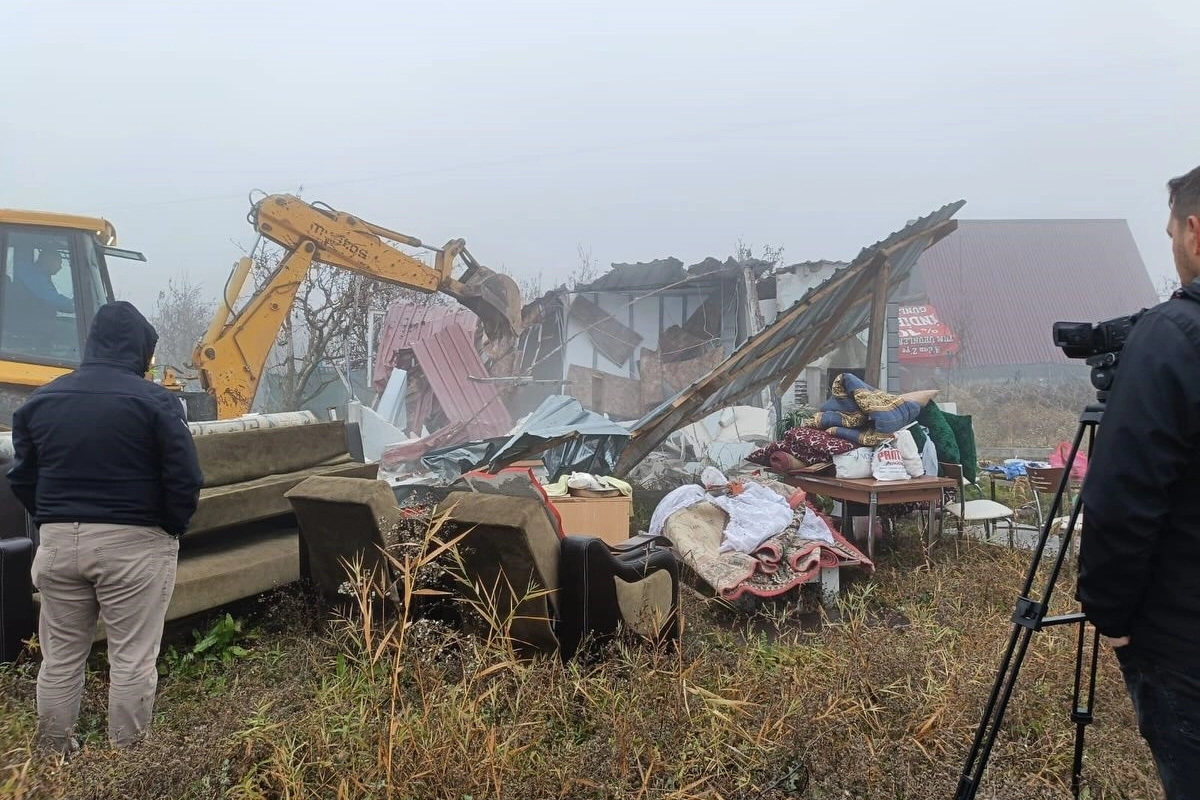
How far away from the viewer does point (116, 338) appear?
281cm

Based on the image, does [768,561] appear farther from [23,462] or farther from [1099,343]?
[23,462]

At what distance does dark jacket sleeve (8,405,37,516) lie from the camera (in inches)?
109

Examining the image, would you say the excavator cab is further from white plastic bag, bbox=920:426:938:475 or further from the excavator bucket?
white plastic bag, bbox=920:426:938:475

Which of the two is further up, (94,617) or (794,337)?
(794,337)

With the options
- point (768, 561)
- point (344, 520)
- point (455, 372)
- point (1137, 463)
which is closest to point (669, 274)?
point (455, 372)

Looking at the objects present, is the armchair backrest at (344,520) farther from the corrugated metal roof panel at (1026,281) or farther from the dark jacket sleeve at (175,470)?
the corrugated metal roof panel at (1026,281)

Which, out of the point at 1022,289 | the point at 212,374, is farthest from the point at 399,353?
the point at 1022,289

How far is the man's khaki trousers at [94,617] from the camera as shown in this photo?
267 cm

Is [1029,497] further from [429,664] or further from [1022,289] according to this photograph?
[1022,289]

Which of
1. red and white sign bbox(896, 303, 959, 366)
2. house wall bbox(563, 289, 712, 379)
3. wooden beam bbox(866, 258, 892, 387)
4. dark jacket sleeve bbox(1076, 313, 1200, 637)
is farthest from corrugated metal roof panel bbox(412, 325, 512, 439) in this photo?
red and white sign bbox(896, 303, 959, 366)

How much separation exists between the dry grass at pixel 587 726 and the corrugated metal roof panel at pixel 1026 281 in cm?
1835

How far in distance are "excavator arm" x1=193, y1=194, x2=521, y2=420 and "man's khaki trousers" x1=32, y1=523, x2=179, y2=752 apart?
5.18 meters

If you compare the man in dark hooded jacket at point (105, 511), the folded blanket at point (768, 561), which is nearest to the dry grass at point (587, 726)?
the man in dark hooded jacket at point (105, 511)

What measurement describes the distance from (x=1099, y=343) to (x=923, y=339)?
18.5 meters
